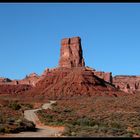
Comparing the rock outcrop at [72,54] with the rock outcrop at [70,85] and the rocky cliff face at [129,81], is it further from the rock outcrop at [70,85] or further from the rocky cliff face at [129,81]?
the rocky cliff face at [129,81]

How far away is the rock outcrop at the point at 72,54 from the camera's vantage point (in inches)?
4751

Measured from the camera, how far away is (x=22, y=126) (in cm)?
2498

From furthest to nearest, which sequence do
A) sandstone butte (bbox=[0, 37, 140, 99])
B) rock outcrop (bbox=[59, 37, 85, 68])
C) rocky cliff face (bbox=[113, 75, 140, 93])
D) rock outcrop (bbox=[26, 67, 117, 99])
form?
rocky cliff face (bbox=[113, 75, 140, 93]) < rock outcrop (bbox=[59, 37, 85, 68]) < sandstone butte (bbox=[0, 37, 140, 99]) < rock outcrop (bbox=[26, 67, 117, 99])

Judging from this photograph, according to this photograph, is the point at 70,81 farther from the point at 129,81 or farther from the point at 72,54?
the point at 129,81

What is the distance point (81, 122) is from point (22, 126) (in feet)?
21.7

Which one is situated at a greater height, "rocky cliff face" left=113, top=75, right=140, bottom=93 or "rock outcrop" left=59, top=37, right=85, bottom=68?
"rock outcrop" left=59, top=37, right=85, bottom=68

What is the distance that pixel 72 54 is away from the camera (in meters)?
122

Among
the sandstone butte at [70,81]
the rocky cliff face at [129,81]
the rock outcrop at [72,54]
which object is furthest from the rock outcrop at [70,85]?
the rocky cliff face at [129,81]

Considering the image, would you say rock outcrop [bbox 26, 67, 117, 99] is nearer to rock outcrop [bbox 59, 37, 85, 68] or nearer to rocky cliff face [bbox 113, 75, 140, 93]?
rock outcrop [bbox 59, 37, 85, 68]

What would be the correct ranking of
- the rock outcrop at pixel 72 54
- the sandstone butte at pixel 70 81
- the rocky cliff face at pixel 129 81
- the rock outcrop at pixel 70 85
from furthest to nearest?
the rocky cliff face at pixel 129 81 → the rock outcrop at pixel 72 54 → the sandstone butte at pixel 70 81 → the rock outcrop at pixel 70 85

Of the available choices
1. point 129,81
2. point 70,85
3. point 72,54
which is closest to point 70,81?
point 70,85

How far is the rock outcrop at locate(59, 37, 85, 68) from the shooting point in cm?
12069

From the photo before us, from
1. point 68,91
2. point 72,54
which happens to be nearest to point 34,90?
point 68,91

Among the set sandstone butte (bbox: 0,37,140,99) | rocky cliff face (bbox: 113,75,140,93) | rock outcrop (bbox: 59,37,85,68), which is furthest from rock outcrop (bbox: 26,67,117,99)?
rocky cliff face (bbox: 113,75,140,93)
